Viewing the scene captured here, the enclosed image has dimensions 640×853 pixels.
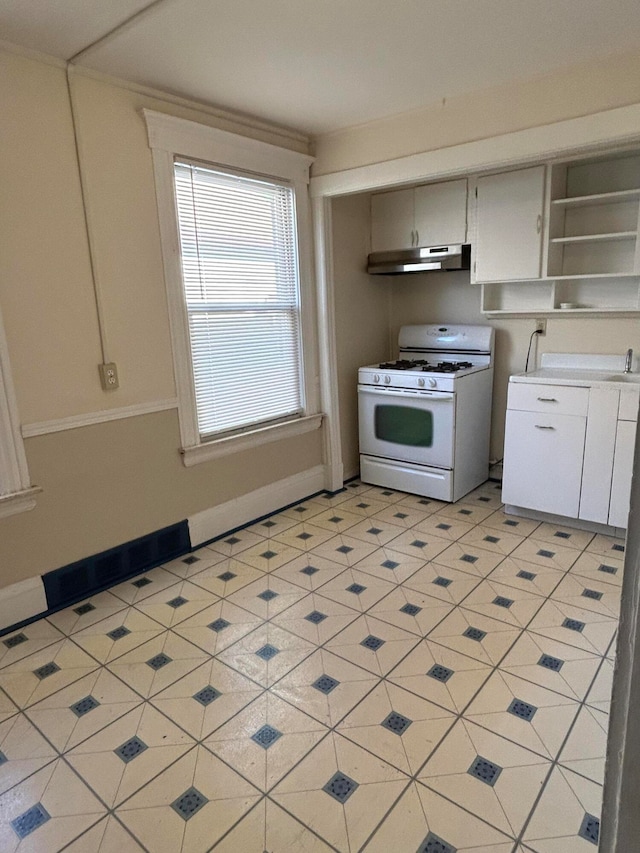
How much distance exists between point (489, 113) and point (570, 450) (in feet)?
6.16

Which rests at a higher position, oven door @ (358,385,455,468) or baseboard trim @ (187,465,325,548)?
oven door @ (358,385,455,468)

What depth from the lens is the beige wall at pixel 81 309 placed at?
7.39 ft

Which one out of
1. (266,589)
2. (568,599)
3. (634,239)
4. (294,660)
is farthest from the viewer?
(634,239)

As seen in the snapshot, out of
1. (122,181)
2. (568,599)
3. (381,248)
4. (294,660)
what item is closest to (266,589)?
(294,660)

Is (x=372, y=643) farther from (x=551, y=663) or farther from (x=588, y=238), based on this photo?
(x=588, y=238)

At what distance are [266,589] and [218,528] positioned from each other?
726mm

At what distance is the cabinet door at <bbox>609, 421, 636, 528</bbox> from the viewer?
2.93 m

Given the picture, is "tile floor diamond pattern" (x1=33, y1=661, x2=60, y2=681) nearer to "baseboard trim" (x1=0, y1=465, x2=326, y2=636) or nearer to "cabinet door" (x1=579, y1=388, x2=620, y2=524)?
"baseboard trim" (x1=0, y1=465, x2=326, y2=636)

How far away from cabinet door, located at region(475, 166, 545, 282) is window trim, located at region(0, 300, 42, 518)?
2801mm

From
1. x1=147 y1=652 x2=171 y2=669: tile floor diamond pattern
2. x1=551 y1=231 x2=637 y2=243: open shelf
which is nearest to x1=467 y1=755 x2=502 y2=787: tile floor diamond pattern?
Result: x1=147 y1=652 x2=171 y2=669: tile floor diamond pattern

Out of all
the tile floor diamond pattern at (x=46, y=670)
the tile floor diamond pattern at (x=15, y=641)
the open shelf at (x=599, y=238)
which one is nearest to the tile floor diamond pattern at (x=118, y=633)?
the tile floor diamond pattern at (x=46, y=670)

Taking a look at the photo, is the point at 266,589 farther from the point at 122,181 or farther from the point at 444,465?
the point at 122,181

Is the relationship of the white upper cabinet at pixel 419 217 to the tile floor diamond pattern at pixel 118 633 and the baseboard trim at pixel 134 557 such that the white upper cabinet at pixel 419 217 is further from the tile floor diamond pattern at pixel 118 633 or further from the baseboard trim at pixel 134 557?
the tile floor diamond pattern at pixel 118 633

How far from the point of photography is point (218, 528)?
10.8 feet
